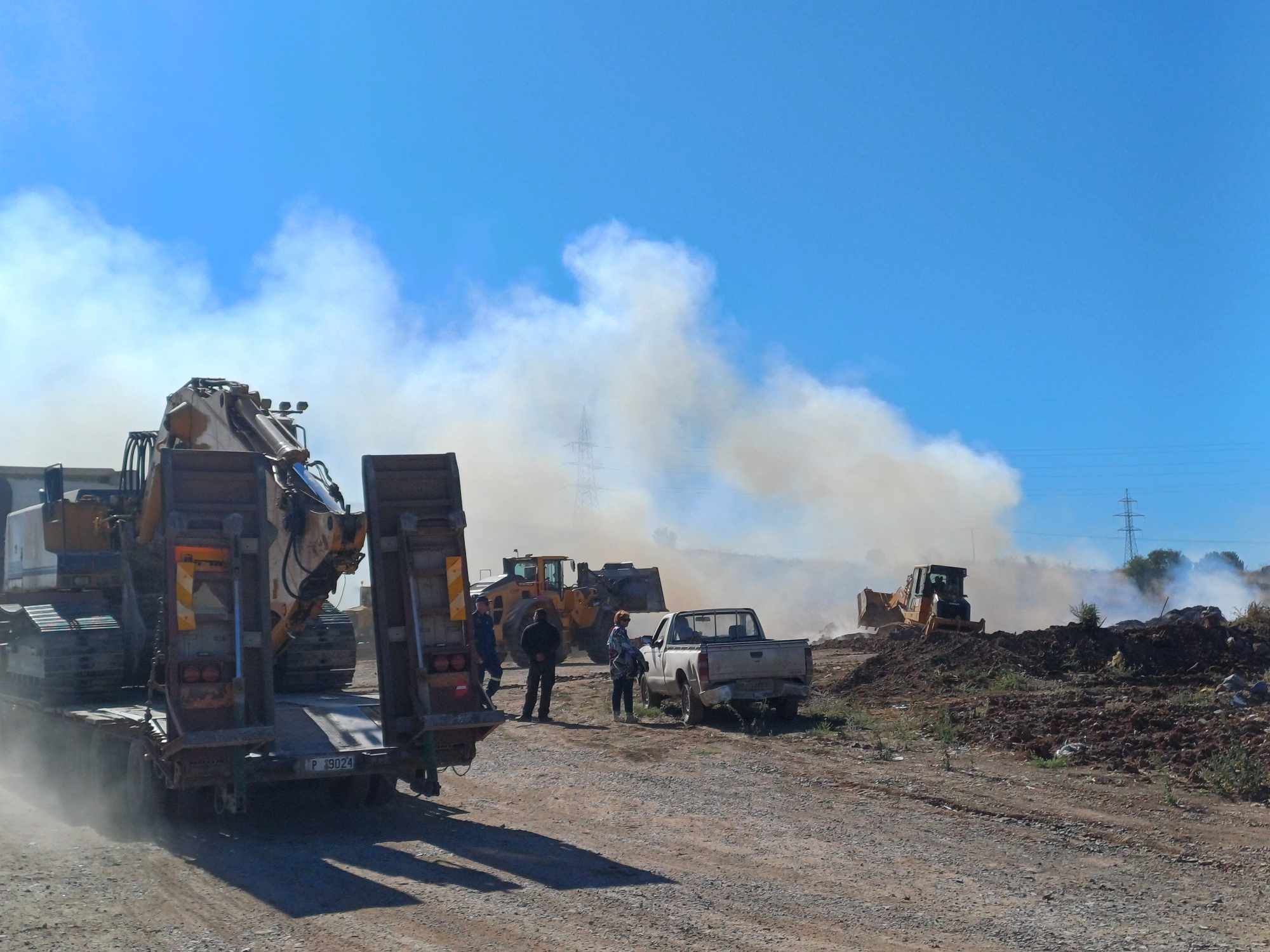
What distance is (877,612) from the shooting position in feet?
151

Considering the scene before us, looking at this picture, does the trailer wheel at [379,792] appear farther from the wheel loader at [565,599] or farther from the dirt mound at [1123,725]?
the wheel loader at [565,599]

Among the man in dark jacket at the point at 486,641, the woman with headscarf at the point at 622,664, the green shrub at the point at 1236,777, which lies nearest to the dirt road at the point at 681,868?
the green shrub at the point at 1236,777

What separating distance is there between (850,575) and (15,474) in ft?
293

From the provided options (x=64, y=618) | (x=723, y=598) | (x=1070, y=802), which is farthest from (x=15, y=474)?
(x=723, y=598)

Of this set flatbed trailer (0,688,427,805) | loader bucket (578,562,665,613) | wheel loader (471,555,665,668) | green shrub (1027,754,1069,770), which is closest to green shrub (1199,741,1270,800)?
green shrub (1027,754,1069,770)

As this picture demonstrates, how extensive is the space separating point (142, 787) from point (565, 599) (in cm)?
2169

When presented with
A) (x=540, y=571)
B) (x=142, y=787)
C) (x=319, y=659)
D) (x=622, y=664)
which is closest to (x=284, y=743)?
(x=142, y=787)

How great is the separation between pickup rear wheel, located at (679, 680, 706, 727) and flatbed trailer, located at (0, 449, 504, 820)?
6.78 meters

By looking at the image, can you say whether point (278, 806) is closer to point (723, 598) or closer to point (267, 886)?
point (267, 886)

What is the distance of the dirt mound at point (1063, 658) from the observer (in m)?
22.2

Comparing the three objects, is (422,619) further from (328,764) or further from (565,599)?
(565,599)

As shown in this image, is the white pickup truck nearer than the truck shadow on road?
No

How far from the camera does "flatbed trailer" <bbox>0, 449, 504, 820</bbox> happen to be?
378 inches

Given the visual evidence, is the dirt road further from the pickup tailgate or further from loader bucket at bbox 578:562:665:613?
loader bucket at bbox 578:562:665:613
